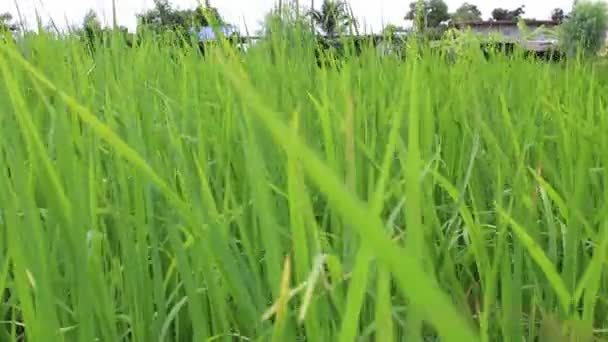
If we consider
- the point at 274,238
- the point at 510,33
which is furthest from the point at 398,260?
the point at 510,33

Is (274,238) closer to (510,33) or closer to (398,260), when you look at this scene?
(398,260)

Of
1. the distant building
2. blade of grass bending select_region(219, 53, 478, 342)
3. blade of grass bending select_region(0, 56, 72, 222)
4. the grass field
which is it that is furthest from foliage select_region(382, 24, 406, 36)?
blade of grass bending select_region(219, 53, 478, 342)

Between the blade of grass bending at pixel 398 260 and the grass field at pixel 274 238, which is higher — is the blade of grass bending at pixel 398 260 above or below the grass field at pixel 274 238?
above

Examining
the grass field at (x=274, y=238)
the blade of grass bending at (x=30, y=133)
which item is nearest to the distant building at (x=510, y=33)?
the grass field at (x=274, y=238)

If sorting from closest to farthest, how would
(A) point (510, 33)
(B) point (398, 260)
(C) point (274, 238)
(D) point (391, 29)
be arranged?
(B) point (398, 260)
(C) point (274, 238)
(D) point (391, 29)
(A) point (510, 33)

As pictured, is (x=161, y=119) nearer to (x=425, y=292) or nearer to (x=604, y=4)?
(x=425, y=292)

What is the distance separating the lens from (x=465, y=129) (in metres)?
0.81

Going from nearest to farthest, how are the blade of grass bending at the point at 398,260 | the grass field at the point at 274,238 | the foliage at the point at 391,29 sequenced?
1. the blade of grass bending at the point at 398,260
2. the grass field at the point at 274,238
3. the foliage at the point at 391,29

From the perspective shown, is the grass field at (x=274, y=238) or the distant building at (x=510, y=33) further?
the distant building at (x=510, y=33)

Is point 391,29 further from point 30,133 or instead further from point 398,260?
point 398,260

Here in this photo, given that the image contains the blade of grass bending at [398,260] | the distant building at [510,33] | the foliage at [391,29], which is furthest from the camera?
the distant building at [510,33]

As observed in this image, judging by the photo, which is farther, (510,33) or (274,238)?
(510,33)

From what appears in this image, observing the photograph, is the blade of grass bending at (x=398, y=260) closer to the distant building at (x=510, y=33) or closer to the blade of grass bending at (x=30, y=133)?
the blade of grass bending at (x=30, y=133)

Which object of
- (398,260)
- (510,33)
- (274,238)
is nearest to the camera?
(398,260)
